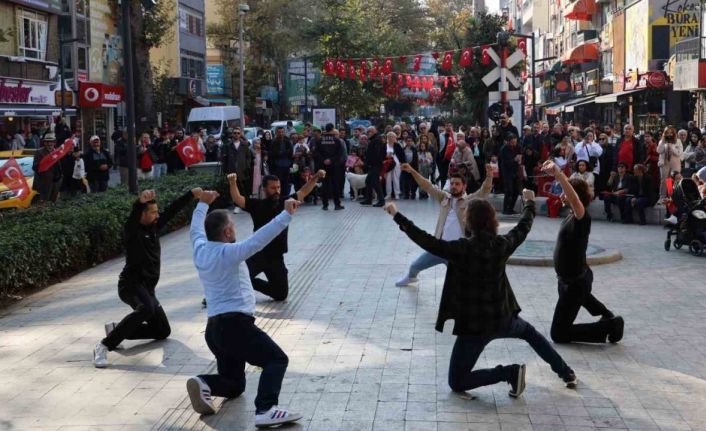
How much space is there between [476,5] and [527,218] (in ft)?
392

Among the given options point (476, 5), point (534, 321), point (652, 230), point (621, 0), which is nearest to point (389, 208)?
point (534, 321)

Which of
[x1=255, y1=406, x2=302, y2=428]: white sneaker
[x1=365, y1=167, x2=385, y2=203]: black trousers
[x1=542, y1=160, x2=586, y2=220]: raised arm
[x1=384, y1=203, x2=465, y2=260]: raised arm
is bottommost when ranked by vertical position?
[x1=255, y1=406, x2=302, y2=428]: white sneaker

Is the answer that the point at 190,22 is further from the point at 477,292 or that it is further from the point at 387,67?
the point at 477,292

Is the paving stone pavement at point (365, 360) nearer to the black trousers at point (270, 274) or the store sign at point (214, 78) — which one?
the black trousers at point (270, 274)

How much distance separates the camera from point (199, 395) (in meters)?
6.04

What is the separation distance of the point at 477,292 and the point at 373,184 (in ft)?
49.0

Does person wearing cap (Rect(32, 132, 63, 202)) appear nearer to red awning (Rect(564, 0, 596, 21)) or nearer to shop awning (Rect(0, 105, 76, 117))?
shop awning (Rect(0, 105, 76, 117))

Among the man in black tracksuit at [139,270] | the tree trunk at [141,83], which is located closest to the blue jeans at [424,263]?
the man in black tracksuit at [139,270]

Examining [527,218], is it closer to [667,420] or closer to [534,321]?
[667,420]

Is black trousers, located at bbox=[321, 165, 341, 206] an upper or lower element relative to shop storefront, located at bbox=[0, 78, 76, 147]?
lower

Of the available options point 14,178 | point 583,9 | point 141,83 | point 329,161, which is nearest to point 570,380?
point 14,178

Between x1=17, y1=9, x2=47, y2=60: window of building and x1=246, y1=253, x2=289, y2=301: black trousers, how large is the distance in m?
28.1

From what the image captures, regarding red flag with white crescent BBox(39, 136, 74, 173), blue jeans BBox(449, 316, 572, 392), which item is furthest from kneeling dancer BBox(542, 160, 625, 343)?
red flag with white crescent BBox(39, 136, 74, 173)

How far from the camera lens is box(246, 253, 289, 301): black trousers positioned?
32.5 feet
